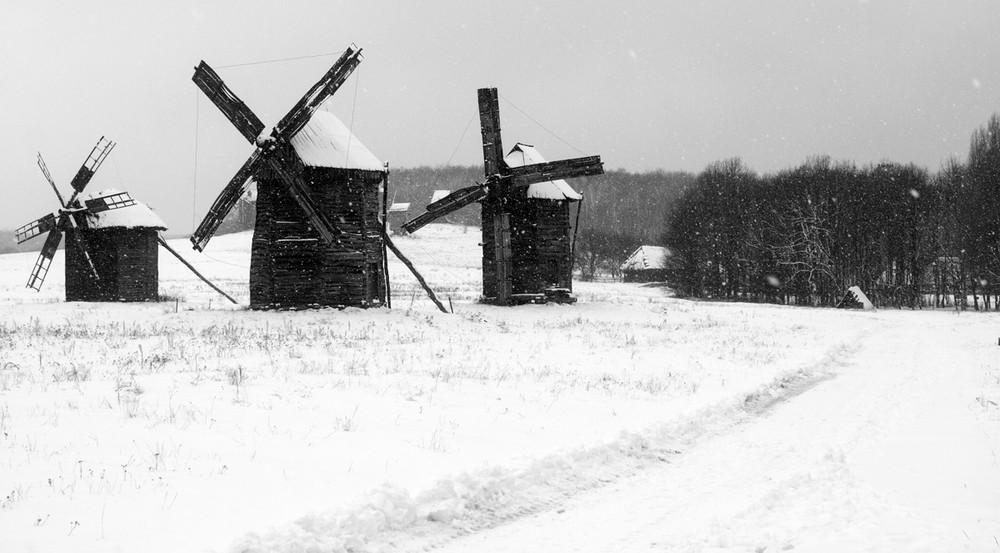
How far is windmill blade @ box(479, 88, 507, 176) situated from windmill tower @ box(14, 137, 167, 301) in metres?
17.8

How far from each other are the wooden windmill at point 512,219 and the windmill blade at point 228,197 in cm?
788

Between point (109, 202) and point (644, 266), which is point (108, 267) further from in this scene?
point (644, 266)

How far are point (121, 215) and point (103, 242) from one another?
1645mm

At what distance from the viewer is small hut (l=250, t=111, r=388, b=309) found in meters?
23.9

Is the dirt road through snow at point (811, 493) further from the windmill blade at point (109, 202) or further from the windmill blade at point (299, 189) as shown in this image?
the windmill blade at point (109, 202)

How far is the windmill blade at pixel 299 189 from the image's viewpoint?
2309 centimetres

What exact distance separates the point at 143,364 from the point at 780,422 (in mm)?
10661

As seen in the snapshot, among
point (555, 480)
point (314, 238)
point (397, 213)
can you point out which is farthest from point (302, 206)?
point (397, 213)

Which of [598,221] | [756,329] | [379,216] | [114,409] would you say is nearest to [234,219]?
[598,221]

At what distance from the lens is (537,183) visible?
3070 centimetres

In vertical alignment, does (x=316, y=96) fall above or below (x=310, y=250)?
above

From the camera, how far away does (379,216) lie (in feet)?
84.4

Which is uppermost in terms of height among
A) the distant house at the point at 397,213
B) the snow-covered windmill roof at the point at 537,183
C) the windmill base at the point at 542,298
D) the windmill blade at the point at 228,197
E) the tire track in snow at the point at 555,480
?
the distant house at the point at 397,213

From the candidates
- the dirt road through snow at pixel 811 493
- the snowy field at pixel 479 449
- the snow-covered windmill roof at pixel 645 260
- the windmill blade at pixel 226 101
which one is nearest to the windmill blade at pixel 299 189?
the windmill blade at pixel 226 101
